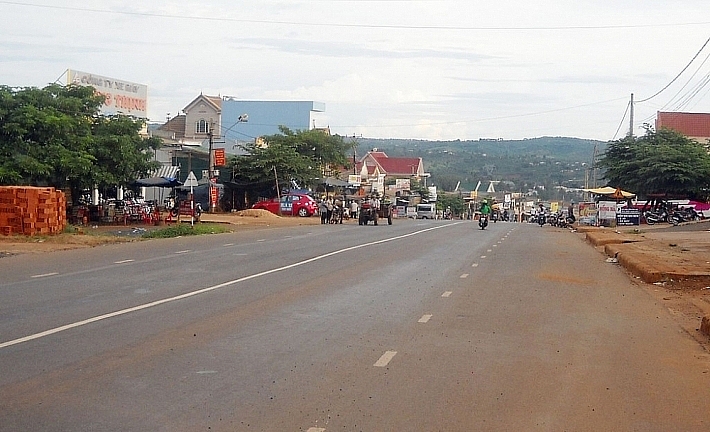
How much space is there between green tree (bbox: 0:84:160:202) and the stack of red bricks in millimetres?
5999

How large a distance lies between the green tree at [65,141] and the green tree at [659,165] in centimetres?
3100

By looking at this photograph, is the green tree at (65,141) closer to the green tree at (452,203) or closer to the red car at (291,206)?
the red car at (291,206)

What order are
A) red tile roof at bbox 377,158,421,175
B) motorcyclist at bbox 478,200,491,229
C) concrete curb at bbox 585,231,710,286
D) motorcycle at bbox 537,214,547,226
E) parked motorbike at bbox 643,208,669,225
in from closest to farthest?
concrete curb at bbox 585,231,710,286 → motorcyclist at bbox 478,200,491,229 → parked motorbike at bbox 643,208,669,225 → motorcycle at bbox 537,214,547,226 → red tile roof at bbox 377,158,421,175

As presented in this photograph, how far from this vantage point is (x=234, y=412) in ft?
24.1

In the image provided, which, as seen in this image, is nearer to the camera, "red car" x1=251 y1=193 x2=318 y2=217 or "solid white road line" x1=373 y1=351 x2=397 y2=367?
"solid white road line" x1=373 y1=351 x2=397 y2=367

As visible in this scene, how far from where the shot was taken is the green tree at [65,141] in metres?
37.7

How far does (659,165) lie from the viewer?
55.5m

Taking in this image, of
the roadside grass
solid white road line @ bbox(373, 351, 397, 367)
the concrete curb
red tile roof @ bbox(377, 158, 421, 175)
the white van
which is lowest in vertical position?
the white van

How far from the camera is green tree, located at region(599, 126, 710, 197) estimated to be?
5553cm

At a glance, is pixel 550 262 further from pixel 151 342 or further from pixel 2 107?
pixel 2 107

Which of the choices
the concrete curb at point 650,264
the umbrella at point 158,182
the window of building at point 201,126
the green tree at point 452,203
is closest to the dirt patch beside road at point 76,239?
the umbrella at point 158,182

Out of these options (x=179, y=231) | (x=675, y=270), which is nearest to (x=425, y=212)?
(x=179, y=231)

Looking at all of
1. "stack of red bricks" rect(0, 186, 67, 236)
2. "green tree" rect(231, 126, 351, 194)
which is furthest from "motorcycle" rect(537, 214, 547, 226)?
"stack of red bricks" rect(0, 186, 67, 236)

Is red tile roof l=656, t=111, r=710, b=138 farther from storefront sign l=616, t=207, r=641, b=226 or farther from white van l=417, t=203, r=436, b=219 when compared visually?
storefront sign l=616, t=207, r=641, b=226
